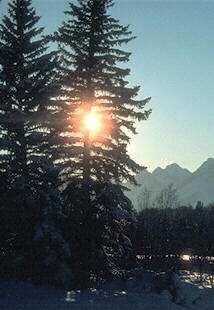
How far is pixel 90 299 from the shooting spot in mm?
18766

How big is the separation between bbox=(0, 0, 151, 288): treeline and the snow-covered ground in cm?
105

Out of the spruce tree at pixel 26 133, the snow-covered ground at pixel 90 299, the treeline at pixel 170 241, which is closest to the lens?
the snow-covered ground at pixel 90 299

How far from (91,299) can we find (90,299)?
40mm

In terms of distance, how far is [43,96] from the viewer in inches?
973

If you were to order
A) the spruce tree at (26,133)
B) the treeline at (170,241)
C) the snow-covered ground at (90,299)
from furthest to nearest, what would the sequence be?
the treeline at (170,241), the spruce tree at (26,133), the snow-covered ground at (90,299)

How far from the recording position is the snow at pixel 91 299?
1711 centimetres

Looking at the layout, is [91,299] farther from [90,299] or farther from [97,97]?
[97,97]

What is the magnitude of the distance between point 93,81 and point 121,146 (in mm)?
3347

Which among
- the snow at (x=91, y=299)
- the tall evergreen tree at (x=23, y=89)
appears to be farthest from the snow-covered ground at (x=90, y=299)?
the tall evergreen tree at (x=23, y=89)

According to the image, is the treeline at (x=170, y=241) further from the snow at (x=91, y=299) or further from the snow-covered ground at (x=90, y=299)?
the snow-covered ground at (x=90, y=299)

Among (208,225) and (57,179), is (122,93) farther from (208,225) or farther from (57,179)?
(208,225)

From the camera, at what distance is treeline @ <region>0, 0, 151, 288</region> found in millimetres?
20906

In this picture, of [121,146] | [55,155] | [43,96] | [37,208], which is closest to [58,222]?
[37,208]

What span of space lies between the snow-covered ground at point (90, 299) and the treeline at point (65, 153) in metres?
1.05
